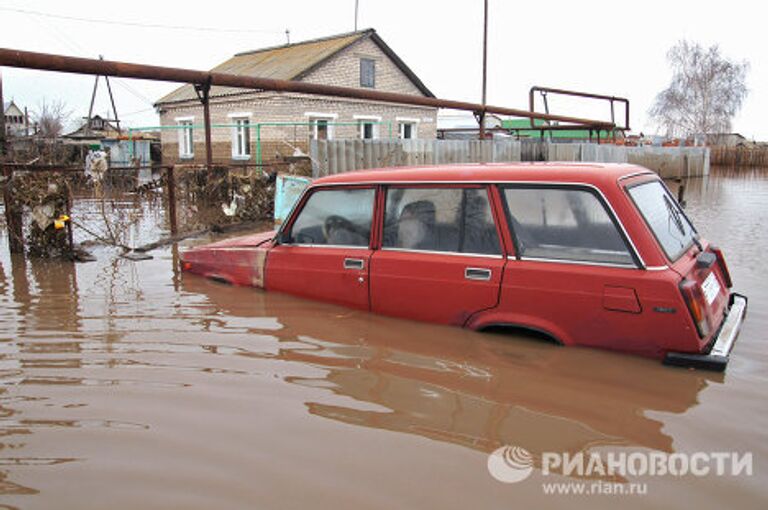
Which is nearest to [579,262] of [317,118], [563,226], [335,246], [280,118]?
[563,226]

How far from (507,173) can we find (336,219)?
1541mm

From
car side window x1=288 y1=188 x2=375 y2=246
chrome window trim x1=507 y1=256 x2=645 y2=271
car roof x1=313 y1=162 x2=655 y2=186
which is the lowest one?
chrome window trim x1=507 y1=256 x2=645 y2=271

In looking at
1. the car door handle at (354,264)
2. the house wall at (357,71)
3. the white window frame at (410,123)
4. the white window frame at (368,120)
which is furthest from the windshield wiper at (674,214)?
the white window frame at (410,123)

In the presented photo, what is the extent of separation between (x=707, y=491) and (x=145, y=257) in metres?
7.09

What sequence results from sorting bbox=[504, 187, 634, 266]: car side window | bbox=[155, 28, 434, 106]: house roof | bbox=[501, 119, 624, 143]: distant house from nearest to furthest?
bbox=[504, 187, 634, 266]: car side window → bbox=[501, 119, 624, 143]: distant house → bbox=[155, 28, 434, 106]: house roof

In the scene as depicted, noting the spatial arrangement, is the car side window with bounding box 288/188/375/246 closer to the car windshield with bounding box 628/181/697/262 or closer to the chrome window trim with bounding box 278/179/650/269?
the chrome window trim with bounding box 278/179/650/269

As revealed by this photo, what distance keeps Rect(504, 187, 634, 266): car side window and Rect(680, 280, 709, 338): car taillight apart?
1.11 ft

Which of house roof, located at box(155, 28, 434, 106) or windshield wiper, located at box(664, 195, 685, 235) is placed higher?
house roof, located at box(155, 28, 434, 106)

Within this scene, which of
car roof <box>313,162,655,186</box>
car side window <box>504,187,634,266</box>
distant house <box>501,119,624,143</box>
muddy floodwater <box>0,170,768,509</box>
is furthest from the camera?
distant house <box>501,119,624,143</box>

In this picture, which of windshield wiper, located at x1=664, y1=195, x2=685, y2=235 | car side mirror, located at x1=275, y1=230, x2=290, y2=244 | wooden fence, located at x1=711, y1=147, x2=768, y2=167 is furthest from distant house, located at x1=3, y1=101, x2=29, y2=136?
wooden fence, located at x1=711, y1=147, x2=768, y2=167

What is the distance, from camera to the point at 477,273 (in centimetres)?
412

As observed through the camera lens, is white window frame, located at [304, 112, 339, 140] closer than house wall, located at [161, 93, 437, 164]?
No

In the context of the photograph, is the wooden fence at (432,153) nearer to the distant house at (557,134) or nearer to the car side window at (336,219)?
the distant house at (557,134)

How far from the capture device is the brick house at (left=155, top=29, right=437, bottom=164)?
77.7 ft
